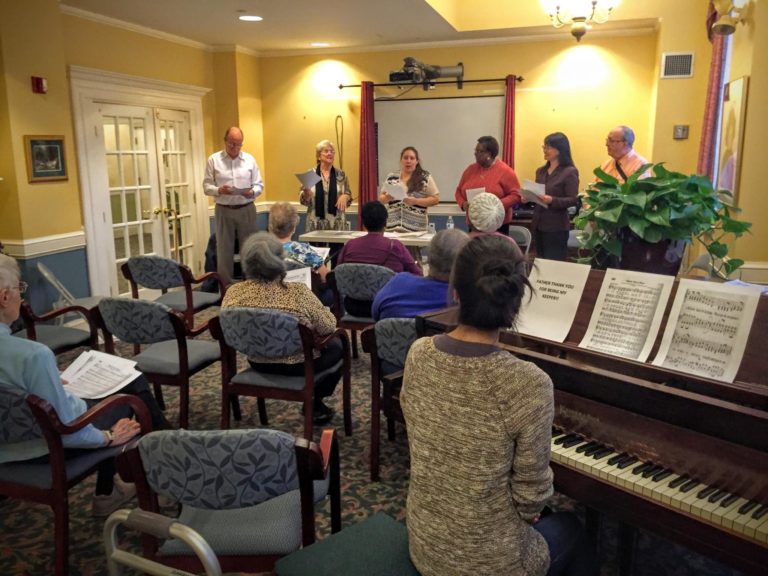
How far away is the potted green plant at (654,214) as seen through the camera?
198 cm

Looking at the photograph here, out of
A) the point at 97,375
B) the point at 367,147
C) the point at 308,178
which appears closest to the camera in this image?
the point at 97,375

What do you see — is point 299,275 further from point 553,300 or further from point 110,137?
point 110,137

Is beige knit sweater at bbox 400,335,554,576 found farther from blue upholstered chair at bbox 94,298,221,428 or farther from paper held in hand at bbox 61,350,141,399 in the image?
blue upholstered chair at bbox 94,298,221,428

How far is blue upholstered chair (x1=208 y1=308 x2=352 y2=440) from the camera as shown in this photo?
2.83m

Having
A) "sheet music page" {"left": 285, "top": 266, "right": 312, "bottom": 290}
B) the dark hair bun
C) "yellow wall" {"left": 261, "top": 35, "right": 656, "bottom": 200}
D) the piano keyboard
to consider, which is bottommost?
the piano keyboard

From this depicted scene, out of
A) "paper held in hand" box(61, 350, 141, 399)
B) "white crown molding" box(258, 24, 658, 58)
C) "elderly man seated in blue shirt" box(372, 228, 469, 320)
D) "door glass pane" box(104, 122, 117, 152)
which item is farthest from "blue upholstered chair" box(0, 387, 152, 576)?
"white crown molding" box(258, 24, 658, 58)

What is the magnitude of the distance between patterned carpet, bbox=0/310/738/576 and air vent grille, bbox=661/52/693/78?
4.72 metres

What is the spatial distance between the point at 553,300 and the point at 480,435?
34.8 inches

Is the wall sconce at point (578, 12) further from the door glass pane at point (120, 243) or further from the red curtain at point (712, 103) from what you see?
the door glass pane at point (120, 243)

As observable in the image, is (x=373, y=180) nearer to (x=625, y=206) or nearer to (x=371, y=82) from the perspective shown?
(x=371, y=82)

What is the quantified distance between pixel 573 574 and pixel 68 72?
217 inches

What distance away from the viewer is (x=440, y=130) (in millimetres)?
7477

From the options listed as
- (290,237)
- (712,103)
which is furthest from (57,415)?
(712,103)

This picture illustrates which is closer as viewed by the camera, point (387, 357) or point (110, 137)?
point (387, 357)
